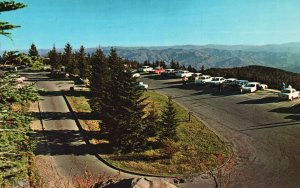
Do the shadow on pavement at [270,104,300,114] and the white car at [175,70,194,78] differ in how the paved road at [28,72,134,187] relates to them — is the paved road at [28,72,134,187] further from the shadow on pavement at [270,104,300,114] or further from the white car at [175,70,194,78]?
the white car at [175,70,194,78]

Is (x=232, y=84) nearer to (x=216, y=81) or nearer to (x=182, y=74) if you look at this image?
(x=216, y=81)

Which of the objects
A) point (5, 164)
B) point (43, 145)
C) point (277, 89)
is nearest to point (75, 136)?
point (43, 145)

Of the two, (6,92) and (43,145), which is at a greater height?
(6,92)

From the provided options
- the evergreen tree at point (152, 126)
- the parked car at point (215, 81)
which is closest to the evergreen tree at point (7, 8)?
the evergreen tree at point (152, 126)

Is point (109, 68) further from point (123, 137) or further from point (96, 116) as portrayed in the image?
point (123, 137)

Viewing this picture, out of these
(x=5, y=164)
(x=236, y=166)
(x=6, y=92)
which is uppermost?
(x=6, y=92)

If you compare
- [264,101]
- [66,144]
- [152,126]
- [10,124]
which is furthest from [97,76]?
[10,124]

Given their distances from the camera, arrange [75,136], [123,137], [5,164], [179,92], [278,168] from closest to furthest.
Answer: [5,164]
[278,168]
[123,137]
[75,136]
[179,92]

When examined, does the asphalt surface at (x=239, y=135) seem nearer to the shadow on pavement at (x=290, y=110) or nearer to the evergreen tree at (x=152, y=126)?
the shadow on pavement at (x=290, y=110)
